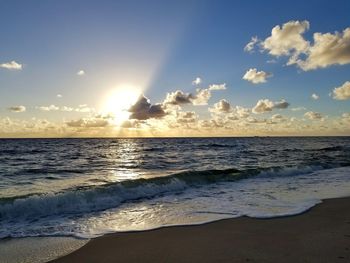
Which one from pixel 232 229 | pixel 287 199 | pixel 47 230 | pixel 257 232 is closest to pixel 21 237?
pixel 47 230

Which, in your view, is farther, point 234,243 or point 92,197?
point 92,197

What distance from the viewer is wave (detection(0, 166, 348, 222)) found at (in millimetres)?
10852

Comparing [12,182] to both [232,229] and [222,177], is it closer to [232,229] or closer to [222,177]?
[222,177]

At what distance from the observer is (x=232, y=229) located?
8133 millimetres

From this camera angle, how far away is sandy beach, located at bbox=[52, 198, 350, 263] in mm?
6090

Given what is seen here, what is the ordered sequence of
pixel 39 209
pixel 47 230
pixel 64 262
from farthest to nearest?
pixel 39 209 → pixel 47 230 → pixel 64 262

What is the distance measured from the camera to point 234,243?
696 centimetres

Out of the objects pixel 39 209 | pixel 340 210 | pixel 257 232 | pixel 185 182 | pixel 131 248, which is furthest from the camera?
pixel 185 182

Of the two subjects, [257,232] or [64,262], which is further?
[257,232]

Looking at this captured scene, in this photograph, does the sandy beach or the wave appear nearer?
the sandy beach

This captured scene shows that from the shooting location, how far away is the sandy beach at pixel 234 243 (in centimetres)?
609

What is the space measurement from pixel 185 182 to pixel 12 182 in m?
8.87

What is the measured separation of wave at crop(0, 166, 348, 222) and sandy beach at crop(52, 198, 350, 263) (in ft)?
13.6

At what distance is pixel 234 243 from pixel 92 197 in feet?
23.8
